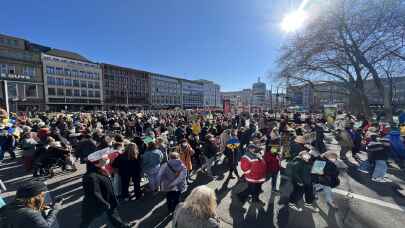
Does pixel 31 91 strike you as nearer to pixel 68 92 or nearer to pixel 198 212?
pixel 68 92

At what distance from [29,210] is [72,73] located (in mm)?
67625

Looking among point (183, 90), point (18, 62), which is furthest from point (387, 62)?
point (183, 90)

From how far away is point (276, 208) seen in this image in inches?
187

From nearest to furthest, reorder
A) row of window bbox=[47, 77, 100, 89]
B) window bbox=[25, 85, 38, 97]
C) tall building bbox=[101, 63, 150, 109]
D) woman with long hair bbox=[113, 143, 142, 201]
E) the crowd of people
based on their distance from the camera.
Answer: the crowd of people
woman with long hair bbox=[113, 143, 142, 201]
window bbox=[25, 85, 38, 97]
row of window bbox=[47, 77, 100, 89]
tall building bbox=[101, 63, 150, 109]

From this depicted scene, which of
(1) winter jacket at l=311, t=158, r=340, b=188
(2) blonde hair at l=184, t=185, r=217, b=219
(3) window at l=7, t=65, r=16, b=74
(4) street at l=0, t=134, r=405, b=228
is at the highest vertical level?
(3) window at l=7, t=65, r=16, b=74

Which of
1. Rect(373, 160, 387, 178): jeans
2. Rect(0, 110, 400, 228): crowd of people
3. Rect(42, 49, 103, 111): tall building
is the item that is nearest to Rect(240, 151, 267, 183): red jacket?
Rect(0, 110, 400, 228): crowd of people

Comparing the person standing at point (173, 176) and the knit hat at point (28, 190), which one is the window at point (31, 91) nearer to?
the person standing at point (173, 176)

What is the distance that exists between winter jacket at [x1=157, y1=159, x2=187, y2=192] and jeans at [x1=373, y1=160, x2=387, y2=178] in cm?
656

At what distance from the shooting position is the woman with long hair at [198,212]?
83.2 inches

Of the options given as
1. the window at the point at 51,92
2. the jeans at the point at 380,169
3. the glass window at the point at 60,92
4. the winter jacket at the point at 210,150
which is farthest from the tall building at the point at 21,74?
the jeans at the point at 380,169

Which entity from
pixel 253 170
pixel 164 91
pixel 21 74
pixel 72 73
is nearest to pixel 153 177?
pixel 253 170

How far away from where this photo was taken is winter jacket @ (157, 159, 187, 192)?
13.6ft

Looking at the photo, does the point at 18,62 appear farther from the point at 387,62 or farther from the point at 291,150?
the point at 387,62

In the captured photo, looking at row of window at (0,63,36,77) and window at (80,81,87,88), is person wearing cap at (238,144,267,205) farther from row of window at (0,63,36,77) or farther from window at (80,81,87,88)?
window at (80,81,87,88)
